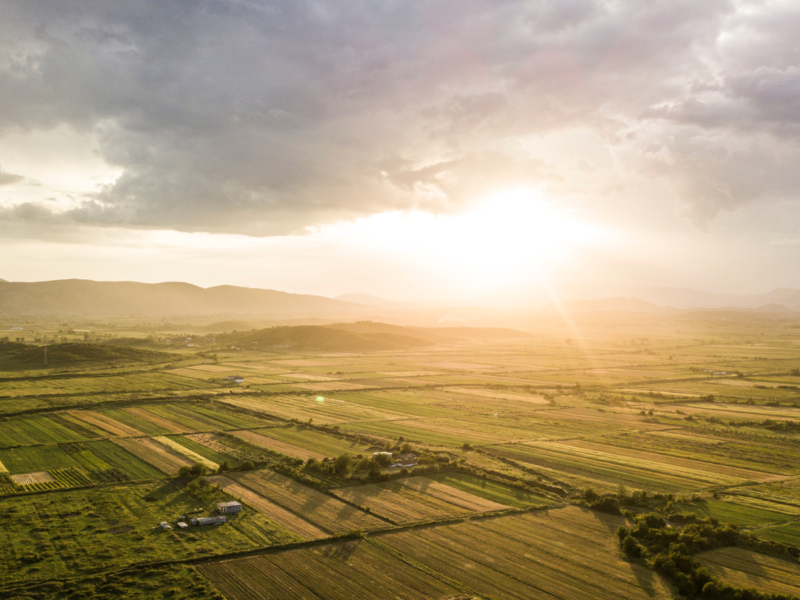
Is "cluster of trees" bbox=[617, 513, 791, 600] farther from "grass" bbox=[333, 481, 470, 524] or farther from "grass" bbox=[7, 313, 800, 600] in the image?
"grass" bbox=[333, 481, 470, 524]

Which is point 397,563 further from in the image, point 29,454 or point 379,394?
point 379,394

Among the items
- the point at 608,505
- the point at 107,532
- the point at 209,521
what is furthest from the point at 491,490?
the point at 107,532

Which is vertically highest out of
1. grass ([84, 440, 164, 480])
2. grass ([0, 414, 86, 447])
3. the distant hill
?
the distant hill

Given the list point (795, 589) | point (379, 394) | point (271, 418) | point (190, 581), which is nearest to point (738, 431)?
point (795, 589)

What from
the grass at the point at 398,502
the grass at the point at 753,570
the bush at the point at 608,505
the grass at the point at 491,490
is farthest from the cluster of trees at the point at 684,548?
the grass at the point at 398,502

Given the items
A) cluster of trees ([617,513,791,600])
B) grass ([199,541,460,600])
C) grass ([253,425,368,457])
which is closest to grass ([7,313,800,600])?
grass ([199,541,460,600])

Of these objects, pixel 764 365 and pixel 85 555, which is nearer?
pixel 85 555

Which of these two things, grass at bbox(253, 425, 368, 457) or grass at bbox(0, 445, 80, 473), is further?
grass at bbox(253, 425, 368, 457)
